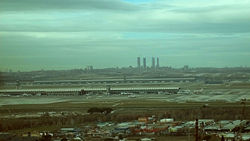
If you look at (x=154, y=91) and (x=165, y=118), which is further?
(x=154, y=91)

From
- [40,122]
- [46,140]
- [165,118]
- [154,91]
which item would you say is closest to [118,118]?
[165,118]

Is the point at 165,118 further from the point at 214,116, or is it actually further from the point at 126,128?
the point at 126,128

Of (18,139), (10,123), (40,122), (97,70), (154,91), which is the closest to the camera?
(18,139)

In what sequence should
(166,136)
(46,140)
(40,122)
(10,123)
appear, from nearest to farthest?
(46,140) < (166,136) < (10,123) < (40,122)

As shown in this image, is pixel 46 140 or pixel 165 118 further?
pixel 165 118

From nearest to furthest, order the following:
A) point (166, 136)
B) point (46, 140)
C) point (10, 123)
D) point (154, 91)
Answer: point (46, 140)
point (166, 136)
point (10, 123)
point (154, 91)

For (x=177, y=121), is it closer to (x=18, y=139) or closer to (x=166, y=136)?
(x=166, y=136)

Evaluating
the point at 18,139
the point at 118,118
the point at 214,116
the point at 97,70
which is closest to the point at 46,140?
the point at 18,139
